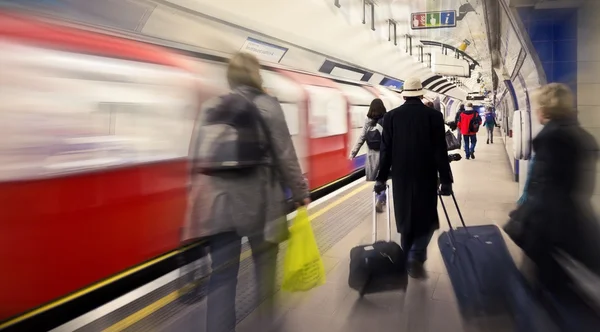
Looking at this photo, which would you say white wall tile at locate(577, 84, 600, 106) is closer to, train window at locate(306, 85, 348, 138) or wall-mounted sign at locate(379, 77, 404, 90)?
train window at locate(306, 85, 348, 138)

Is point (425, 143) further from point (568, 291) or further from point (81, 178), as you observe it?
point (81, 178)

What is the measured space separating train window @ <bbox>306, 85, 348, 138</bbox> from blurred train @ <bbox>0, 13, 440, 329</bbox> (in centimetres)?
306

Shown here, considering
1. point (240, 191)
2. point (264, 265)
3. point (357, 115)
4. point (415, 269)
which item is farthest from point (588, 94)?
point (357, 115)

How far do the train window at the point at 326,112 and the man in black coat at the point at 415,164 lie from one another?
349 centimetres

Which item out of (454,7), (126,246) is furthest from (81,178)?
(454,7)

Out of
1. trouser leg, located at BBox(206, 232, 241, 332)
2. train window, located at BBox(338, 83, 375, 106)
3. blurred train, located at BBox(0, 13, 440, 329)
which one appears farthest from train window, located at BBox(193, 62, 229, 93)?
train window, located at BBox(338, 83, 375, 106)

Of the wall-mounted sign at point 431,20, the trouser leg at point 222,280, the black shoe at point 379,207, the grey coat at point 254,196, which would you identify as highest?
the wall-mounted sign at point 431,20

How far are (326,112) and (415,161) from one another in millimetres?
4350

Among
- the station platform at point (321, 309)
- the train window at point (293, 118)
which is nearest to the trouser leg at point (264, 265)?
the station platform at point (321, 309)

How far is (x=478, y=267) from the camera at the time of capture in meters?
3.47

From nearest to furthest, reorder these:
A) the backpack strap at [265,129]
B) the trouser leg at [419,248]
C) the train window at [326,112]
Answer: the backpack strap at [265,129]
the trouser leg at [419,248]
the train window at [326,112]

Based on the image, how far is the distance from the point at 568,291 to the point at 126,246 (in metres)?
2.85

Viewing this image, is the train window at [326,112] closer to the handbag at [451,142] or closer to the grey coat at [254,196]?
the handbag at [451,142]

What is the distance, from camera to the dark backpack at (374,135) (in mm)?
4863
